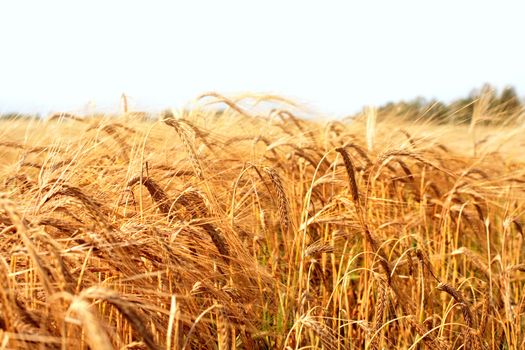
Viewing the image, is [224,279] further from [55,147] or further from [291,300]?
[55,147]

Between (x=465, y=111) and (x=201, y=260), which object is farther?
(x=465, y=111)

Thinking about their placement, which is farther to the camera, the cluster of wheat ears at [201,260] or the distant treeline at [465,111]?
the distant treeline at [465,111]

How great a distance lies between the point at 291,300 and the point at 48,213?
833 mm

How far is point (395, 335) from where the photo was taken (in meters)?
2.24

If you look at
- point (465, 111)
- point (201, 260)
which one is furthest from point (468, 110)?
point (201, 260)

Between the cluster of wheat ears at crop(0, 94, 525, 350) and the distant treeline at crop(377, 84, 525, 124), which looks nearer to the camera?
the cluster of wheat ears at crop(0, 94, 525, 350)

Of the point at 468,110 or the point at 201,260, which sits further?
the point at 468,110

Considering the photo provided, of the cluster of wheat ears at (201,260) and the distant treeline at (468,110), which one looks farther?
the distant treeline at (468,110)

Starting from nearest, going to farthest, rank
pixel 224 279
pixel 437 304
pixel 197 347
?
pixel 197 347 < pixel 224 279 < pixel 437 304

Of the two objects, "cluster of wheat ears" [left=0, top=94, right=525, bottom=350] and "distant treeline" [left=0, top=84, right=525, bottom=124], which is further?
"distant treeline" [left=0, top=84, right=525, bottom=124]

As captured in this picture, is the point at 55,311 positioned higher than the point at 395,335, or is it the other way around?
the point at 55,311

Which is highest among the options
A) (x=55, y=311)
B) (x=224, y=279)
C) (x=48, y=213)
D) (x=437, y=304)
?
(x=48, y=213)

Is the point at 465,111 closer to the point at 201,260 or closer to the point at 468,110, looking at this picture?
the point at 468,110

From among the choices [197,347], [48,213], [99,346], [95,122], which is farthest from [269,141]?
[99,346]
